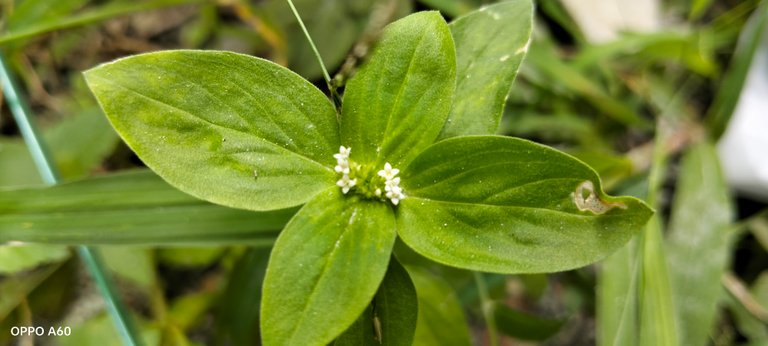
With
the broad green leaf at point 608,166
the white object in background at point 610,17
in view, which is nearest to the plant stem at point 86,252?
the broad green leaf at point 608,166

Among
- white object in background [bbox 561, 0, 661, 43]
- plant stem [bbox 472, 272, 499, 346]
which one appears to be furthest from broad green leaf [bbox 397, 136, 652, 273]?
white object in background [bbox 561, 0, 661, 43]

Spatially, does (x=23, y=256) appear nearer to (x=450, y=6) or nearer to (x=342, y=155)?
(x=342, y=155)

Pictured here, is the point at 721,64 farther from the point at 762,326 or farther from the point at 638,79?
the point at 762,326

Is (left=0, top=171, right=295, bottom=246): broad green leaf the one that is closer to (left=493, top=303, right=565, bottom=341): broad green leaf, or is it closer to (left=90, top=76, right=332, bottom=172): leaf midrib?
(left=90, top=76, right=332, bottom=172): leaf midrib

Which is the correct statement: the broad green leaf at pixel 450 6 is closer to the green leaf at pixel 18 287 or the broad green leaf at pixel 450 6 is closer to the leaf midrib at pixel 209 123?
the leaf midrib at pixel 209 123

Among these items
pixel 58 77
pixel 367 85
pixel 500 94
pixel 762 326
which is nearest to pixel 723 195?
pixel 762 326
